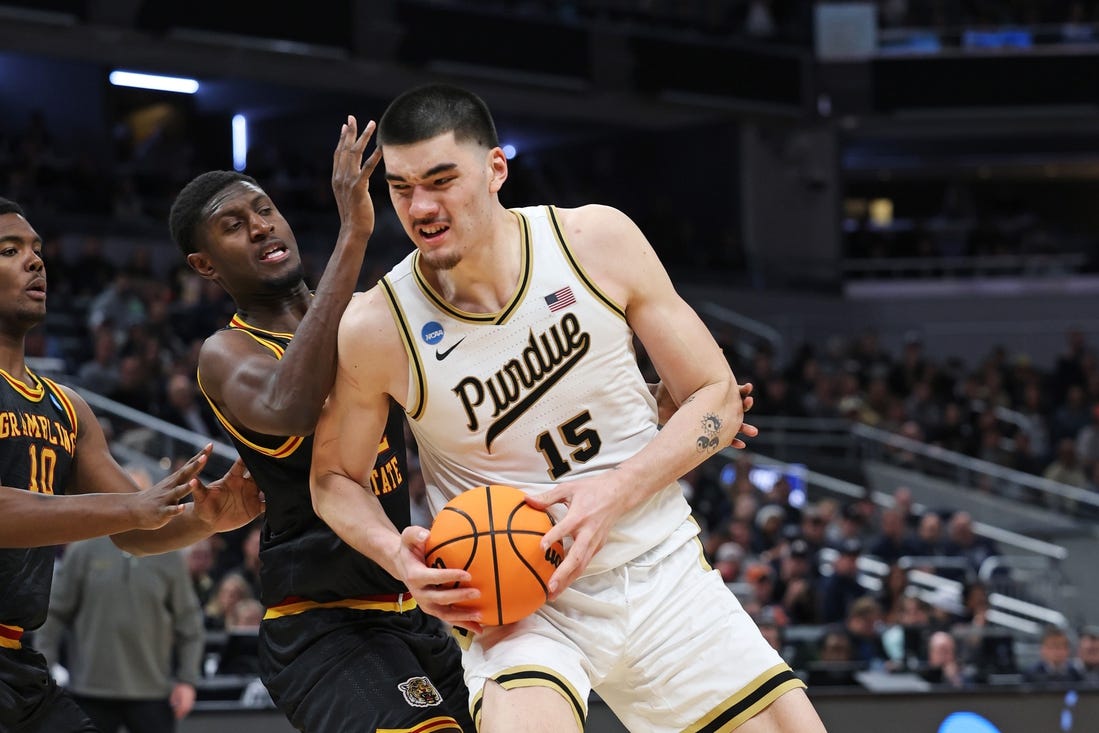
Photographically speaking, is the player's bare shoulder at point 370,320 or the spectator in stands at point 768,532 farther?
the spectator in stands at point 768,532

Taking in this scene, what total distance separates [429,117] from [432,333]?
1.91 ft

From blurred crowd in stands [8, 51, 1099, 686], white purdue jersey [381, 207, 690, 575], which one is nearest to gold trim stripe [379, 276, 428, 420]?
white purdue jersey [381, 207, 690, 575]

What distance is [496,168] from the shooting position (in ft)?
12.9

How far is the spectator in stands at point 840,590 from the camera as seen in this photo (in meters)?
11.7

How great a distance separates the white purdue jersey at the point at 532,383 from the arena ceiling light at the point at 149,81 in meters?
17.9

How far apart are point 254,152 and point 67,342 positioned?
26.5 feet

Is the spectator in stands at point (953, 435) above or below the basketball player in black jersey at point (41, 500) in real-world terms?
below

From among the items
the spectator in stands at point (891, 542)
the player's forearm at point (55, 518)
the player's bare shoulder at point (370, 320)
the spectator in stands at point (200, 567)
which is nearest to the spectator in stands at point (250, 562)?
the spectator in stands at point (200, 567)

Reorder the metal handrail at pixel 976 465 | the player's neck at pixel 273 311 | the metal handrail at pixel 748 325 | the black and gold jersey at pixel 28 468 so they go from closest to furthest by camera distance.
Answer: the player's neck at pixel 273 311
the black and gold jersey at pixel 28 468
the metal handrail at pixel 976 465
the metal handrail at pixel 748 325

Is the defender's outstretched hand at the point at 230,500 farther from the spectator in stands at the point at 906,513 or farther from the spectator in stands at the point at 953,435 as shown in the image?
the spectator in stands at the point at 953,435

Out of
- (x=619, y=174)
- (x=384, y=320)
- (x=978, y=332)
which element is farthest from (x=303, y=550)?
(x=619, y=174)

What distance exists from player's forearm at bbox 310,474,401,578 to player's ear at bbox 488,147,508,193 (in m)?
0.92

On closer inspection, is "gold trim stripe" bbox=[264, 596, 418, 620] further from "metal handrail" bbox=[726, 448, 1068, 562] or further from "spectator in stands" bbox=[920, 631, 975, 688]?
"metal handrail" bbox=[726, 448, 1068, 562]

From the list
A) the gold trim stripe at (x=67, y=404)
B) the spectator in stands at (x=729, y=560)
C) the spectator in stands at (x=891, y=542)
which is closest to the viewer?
the gold trim stripe at (x=67, y=404)
